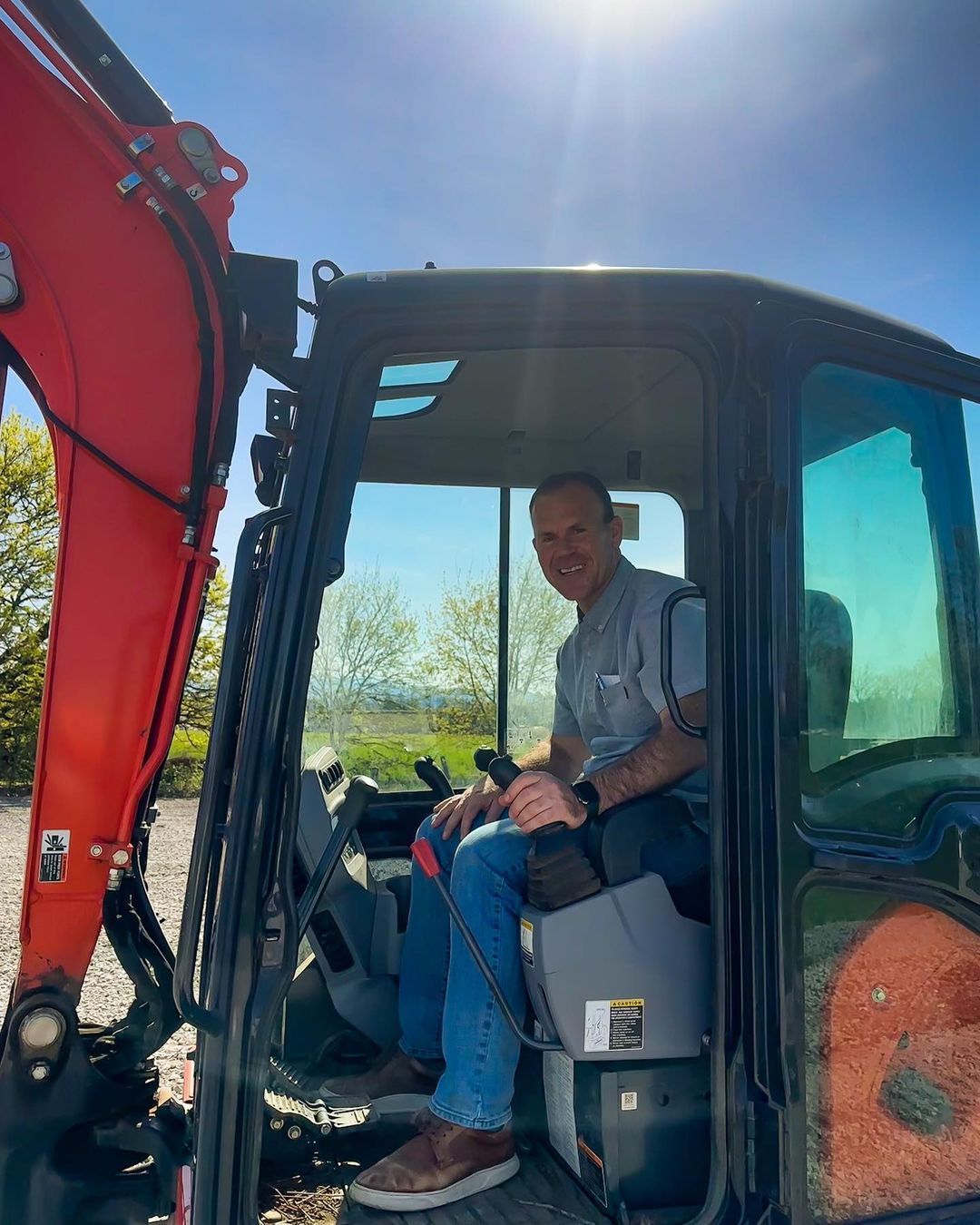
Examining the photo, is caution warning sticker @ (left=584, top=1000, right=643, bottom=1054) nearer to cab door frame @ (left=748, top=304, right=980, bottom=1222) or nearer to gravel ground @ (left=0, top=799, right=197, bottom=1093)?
cab door frame @ (left=748, top=304, right=980, bottom=1222)

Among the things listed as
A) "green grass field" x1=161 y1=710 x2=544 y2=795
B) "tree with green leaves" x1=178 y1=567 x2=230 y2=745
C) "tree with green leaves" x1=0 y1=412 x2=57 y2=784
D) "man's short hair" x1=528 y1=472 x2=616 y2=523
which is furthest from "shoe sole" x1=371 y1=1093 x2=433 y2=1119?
"tree with green leaves" x1=0 y1=412 x2=57 y2=784

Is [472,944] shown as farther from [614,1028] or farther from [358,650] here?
[358,650]

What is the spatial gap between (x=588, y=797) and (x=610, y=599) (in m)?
0.61

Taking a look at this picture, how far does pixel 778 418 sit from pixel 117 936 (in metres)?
1.70

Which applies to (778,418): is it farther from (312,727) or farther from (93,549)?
(312,727)

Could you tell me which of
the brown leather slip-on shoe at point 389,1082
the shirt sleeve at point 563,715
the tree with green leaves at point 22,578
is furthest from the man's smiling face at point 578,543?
the tree with green leaves at point 22,578

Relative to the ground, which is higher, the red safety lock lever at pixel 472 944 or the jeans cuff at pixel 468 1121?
the red safety lock lever at pixel 472 944

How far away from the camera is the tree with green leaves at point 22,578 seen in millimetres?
11797

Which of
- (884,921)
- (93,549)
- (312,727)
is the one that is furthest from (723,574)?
(312,727)

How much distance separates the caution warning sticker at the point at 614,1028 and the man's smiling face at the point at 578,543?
1110 millimetres

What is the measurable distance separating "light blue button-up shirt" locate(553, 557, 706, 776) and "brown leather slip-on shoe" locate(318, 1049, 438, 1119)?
0.84 metres

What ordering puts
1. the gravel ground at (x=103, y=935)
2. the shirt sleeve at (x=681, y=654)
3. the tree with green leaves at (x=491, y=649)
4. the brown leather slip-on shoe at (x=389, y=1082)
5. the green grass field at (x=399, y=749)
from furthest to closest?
the gravel ground at (x=103, y=935) < the tree with green leaves at (x=491, y=649) < the green grass field at (x=399, y=749) < the brown leather slip-on shoe at (x=389, y=1082) < the shirt sleeve at (x=681, y=654)

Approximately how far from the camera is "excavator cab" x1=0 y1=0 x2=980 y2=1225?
158cm

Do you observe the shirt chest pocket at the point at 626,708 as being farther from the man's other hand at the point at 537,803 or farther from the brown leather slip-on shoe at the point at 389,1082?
the brown leather slip-on shoe at the point at 389,1082
